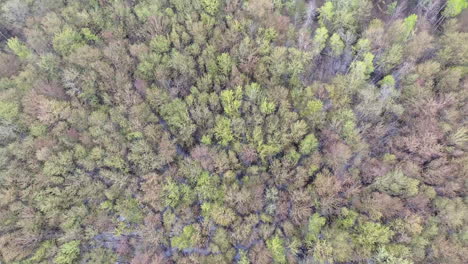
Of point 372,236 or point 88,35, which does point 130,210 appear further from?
point 372,236

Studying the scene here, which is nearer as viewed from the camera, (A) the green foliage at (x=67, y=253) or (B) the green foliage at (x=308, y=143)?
(A) the green foliage at (x=67, y=253)

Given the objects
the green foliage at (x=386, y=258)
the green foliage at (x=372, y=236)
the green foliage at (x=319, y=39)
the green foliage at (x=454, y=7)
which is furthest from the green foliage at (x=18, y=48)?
the green foliage at (x=454, y=7)

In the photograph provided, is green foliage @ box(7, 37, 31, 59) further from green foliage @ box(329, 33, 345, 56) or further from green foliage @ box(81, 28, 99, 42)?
green foliage @ box(329, 33, 345, 56)

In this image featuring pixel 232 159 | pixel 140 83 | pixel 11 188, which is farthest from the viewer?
pixel 140 83

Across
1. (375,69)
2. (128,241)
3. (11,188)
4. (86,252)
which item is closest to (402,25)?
(375,69)

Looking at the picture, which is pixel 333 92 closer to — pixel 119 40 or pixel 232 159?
pixel 232 159

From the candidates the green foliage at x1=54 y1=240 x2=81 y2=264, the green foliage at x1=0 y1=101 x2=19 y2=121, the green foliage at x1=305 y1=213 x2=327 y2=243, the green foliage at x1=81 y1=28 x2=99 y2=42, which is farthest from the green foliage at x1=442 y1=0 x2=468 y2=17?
the green foliage at x1=0 y1=101 x2=19 y2=121

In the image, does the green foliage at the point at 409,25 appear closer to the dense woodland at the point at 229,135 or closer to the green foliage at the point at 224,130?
the dense woodland at the point at 229,135
